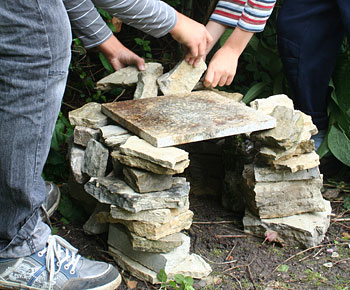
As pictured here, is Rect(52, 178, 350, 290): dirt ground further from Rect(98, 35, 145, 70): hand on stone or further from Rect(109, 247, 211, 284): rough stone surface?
Rect(98, 35, 145, 70): hand on stone

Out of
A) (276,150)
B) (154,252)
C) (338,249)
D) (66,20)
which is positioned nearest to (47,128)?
(66,20)

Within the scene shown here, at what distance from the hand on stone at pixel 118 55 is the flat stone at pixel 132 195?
76cm

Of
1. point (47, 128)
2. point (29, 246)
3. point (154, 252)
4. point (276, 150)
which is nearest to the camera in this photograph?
point (47, 128)

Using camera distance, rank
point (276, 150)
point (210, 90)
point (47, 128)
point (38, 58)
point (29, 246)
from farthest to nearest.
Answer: point (210, 90)
point (276, 150)
point (29, 246)
point (47, 128)
point (38, 58)

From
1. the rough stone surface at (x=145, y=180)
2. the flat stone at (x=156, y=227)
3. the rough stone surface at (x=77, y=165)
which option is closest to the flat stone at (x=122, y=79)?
the rough stone surface at (x=77, y=165)

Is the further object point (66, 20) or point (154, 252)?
point (154, 252)

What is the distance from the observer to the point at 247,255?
228cm

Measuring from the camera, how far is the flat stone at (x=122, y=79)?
8.38 ft

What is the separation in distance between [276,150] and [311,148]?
22cm

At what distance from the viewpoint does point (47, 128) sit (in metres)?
1.75

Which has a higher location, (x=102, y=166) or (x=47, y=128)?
(x=47, y=128)

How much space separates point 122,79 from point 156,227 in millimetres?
882

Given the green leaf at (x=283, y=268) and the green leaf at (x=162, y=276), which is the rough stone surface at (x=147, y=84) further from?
the green leaf at (x=283, y=268)

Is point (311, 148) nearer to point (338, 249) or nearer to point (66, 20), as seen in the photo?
point (338, 249)
